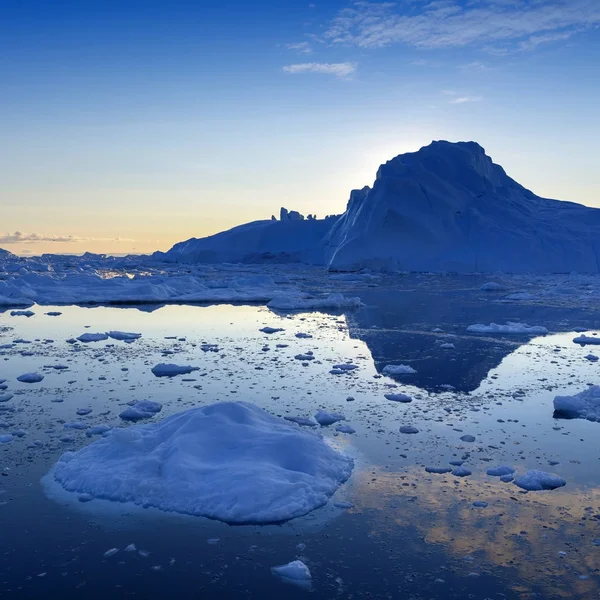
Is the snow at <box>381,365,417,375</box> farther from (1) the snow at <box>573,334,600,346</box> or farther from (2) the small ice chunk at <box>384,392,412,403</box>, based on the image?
(1) the snow at <box>573,334,600,346</box>

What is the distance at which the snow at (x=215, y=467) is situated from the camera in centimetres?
423

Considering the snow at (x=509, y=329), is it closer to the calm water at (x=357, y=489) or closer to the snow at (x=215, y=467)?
the calm water at (x=357, y=489)

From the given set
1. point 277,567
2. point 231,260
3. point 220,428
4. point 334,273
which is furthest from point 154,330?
point 231,260

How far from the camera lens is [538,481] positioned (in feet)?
15.2

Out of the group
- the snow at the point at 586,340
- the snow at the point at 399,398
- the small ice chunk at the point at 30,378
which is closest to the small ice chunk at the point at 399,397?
the snow at the point at 399,398

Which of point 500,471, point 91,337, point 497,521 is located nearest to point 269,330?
point 91,337

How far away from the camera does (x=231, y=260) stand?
52.7 m

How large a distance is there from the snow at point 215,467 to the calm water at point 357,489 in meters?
0.14

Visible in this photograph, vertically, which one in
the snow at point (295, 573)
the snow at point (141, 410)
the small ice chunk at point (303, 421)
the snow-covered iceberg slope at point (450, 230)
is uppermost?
the snow-covered iceberg slope at point (450, 230)

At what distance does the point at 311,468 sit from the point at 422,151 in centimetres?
3951

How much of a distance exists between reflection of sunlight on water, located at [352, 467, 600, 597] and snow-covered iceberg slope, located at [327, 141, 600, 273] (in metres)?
32.9

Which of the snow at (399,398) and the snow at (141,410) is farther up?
the snow at (141,410)

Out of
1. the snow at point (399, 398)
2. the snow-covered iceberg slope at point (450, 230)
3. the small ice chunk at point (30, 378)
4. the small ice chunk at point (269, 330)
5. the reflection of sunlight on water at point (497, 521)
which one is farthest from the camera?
the snow-covered iceberg slope at point (450, 230)

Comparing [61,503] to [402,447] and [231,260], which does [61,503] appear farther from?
[231,260]
